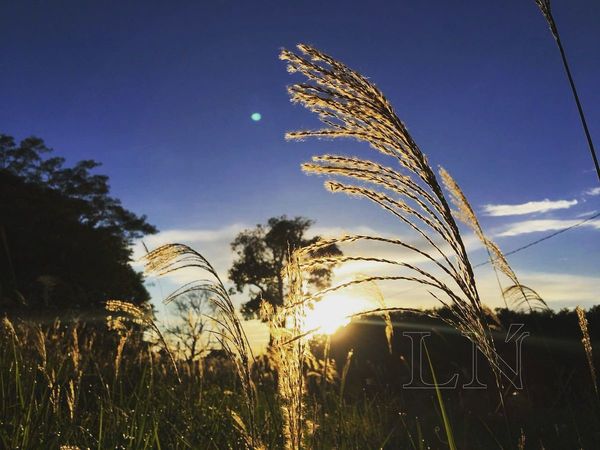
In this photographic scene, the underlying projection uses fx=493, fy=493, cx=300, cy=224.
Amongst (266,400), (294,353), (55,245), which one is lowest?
(266,400)

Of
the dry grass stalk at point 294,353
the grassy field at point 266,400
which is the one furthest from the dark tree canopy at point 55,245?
the dry grass stalk at point 294,353

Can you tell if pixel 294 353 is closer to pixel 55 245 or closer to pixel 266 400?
pixel 266 400

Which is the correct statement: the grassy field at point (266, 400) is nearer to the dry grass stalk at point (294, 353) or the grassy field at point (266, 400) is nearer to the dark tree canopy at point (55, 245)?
the dry grass stalk at point (294, 353)

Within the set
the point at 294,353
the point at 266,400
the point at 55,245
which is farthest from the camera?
the point at 55,245

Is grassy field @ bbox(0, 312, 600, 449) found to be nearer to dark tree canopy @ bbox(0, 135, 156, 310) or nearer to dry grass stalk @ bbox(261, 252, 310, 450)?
dry grass stalk @ bbox(261, 252, 310, 450)

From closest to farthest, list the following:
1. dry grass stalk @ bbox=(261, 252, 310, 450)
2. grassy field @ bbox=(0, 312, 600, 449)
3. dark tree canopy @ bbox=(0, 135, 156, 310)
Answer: dry grass stalk @ bbox=(261, 252, 310, 450), grassy field @ bbox=(0, 312, 600, 449), dark tree canopy @ bbox=(0, 135, 156, 310)

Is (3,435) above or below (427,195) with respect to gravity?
below

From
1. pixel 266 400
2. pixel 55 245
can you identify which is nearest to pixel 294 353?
pixel 266 400

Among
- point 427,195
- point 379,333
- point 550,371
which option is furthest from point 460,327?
point 379,333

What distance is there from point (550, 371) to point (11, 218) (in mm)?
24257

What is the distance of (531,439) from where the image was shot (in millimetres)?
5672

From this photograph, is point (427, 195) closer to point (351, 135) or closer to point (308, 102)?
point (351, 135)

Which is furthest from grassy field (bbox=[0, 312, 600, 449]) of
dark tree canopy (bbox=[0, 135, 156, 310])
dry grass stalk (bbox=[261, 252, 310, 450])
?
dark tree canopy (bbox=[0, 135, 156, 310])

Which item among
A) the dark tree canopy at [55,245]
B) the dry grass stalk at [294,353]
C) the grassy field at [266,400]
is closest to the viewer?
the dry grass stalk at [294,353]
